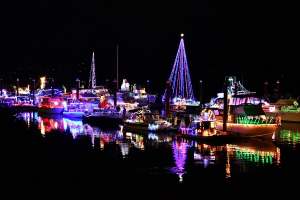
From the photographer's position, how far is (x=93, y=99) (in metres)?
63.2

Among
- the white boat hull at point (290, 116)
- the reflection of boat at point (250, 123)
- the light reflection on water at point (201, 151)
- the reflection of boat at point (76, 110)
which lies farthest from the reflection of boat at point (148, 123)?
the reflection of boat at point (76, 110)

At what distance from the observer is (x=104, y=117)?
40094 mm

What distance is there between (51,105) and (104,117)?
67.7ft

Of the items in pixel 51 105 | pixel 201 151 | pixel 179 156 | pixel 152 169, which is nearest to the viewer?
pixel 152 169

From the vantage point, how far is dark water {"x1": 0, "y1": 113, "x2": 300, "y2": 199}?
12359mm

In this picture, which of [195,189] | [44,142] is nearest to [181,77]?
[44,142]

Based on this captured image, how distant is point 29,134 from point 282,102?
105ft

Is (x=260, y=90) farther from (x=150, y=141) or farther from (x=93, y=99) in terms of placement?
(x=150, y=141)

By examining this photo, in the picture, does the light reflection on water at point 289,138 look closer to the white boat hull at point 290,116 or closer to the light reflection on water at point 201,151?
the light reflection on water at point 201,151

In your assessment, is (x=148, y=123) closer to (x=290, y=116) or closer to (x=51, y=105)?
(x=290, y=116)

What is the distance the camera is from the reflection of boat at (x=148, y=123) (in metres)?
28.4

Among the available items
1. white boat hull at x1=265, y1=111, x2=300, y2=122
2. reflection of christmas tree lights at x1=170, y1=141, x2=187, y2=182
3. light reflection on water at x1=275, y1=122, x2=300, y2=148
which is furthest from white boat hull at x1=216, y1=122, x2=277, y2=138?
white boat hull at x1=265, y1=111, x2=300, y2=122

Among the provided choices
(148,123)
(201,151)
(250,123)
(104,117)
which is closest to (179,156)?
(201,151)

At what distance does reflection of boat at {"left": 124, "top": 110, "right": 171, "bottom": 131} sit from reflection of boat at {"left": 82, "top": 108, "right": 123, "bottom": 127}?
8370 mm
